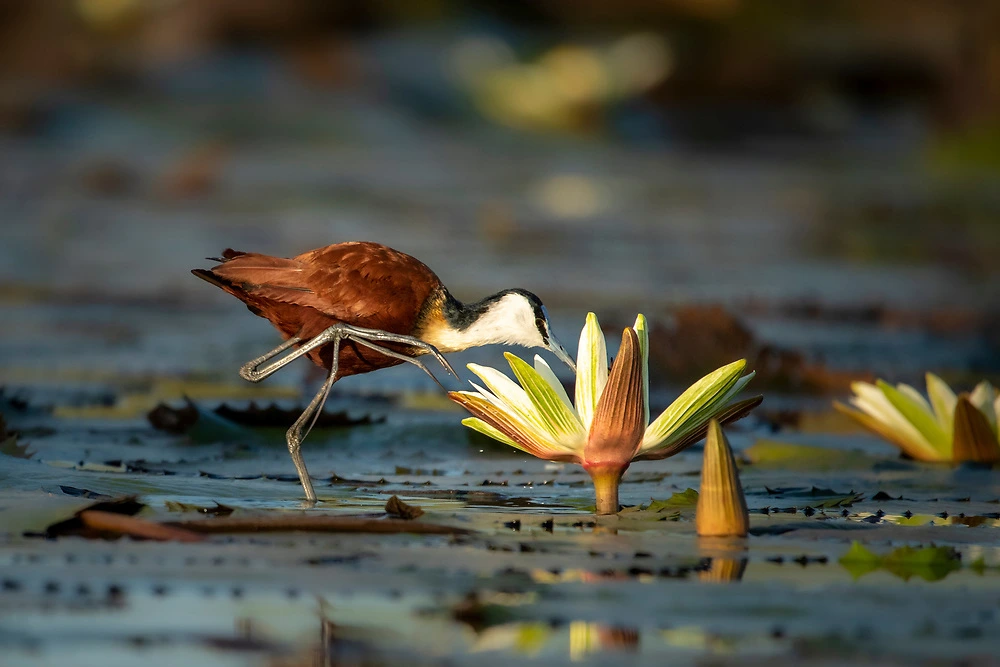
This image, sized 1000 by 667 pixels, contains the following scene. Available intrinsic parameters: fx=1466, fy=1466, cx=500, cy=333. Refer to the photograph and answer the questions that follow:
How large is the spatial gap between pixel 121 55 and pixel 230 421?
1693 centimetres

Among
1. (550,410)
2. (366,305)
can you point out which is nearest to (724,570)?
(550,410)

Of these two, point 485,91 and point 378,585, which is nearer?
point 378,585

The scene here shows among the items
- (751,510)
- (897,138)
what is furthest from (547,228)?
(751,510)

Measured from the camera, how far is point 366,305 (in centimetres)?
477

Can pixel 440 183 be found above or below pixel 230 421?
above

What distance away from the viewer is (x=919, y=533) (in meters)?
3.59

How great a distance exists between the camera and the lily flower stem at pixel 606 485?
3.86m

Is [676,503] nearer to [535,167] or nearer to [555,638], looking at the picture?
[555,638]

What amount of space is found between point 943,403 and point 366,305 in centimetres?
199

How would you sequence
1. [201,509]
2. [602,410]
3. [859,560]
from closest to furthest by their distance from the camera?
1. [859,560]
2. [201,509]
3. [602,410]

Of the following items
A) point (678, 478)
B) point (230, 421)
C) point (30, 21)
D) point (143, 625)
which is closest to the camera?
point (143, 625)

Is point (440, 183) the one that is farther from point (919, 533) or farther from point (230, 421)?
point (919, 533)

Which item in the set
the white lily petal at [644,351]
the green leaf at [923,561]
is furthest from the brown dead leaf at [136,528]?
the green leaf at [923,561]

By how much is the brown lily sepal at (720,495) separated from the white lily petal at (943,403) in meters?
1.69
